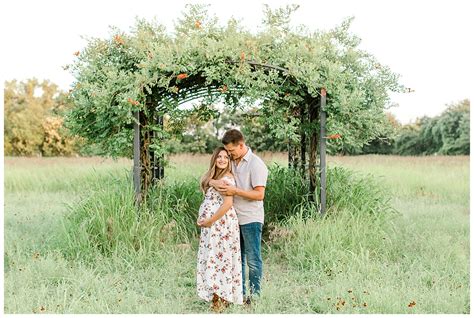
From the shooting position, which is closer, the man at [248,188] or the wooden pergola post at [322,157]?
the man at [248,188]

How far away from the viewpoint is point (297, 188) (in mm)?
7711

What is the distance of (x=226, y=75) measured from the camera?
6703 mm

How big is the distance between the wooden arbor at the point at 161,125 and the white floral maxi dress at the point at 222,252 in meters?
2.05

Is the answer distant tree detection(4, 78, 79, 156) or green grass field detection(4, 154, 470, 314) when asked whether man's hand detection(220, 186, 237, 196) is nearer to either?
green grass field detection(4, 154, 470, 314)

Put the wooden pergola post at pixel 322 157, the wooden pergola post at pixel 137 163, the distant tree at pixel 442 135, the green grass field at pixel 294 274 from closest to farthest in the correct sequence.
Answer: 1. the green grass field at pixel 294 274
2. the wooden pergola post at pixel 137 163
3. the wooden pergola post at pixel 322 157
4. the distant tree at pixel 442 135

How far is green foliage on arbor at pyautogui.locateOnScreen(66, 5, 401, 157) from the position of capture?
6371mm

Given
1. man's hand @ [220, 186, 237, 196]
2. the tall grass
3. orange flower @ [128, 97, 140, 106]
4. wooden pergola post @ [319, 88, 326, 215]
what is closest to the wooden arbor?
wooden pergola post @ [319, 88, 326, 215]

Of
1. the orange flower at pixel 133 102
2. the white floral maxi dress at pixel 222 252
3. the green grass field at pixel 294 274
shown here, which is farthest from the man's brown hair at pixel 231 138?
the orange flower at pixel 133 102

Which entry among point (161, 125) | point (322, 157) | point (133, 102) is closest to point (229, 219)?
point (133, 102)

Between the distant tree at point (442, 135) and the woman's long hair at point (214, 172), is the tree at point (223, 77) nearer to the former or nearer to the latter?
the woman's long hair at point (214, 172)

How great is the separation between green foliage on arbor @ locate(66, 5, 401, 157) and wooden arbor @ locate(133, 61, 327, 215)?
0.19 ft

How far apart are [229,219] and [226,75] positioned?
8.42 ft

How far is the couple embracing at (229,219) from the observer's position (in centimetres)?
457

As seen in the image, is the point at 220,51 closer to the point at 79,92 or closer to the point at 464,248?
the point at 79,92
